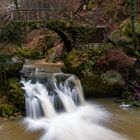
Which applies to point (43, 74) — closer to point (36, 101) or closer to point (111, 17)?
point (36, 101)

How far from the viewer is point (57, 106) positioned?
1706 cm

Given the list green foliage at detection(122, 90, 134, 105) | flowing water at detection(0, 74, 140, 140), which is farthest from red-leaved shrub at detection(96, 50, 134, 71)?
flowing water at detection(0, 74, 140, 140)

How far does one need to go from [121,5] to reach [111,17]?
1.05 metres

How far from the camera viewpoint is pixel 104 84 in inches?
733

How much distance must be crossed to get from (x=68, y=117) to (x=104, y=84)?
11.2 ft

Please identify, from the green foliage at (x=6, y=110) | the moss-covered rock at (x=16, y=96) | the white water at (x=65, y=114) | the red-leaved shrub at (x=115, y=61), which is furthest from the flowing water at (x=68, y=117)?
the red-leaved shrub at (x=115, y=61)

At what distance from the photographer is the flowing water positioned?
14.1m

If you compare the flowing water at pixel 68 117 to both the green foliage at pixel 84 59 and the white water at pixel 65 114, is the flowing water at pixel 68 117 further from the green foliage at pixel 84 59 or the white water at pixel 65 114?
the green foliage at pixel 84 59

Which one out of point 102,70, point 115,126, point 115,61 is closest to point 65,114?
point 115,126

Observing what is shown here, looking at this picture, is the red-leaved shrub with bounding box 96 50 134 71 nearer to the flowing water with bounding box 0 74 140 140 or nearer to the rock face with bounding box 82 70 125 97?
the rock face with bounding box 82 70 125 97

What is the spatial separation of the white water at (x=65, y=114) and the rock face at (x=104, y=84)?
2.06 feet

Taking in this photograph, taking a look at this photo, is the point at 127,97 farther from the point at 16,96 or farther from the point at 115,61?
the point at 16,96

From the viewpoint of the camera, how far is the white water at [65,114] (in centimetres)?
1408

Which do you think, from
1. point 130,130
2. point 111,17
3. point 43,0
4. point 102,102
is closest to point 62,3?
point 43,0
